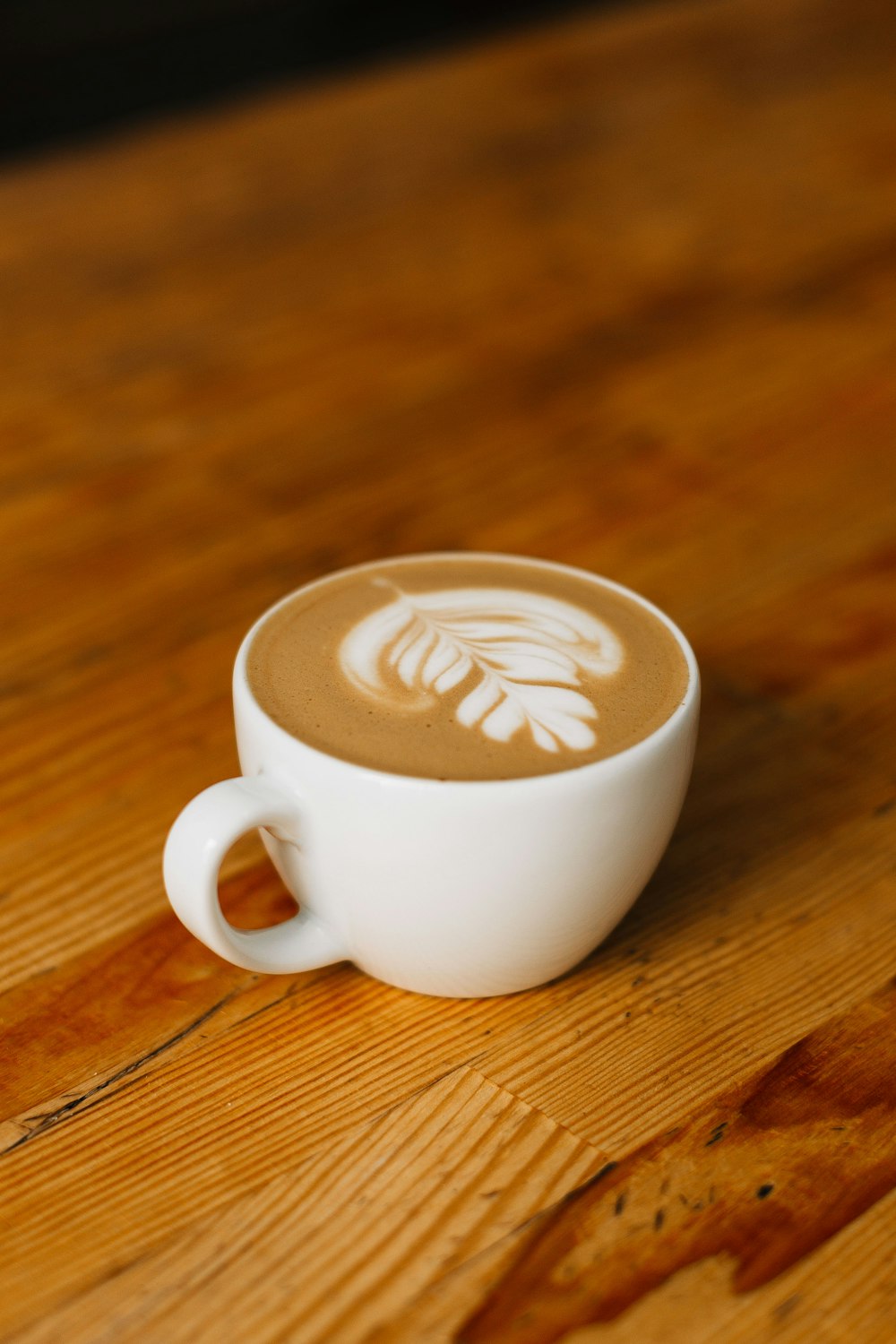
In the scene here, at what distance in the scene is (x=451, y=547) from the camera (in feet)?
2.90

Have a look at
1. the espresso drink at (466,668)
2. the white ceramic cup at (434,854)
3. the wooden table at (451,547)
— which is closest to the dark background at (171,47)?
the wooden table at (451,547)

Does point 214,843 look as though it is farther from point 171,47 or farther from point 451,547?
point 171,47

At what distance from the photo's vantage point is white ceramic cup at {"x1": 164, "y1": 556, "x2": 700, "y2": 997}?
461 mm

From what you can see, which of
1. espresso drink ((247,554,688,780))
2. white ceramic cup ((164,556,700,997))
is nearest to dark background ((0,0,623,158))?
espresso drink ((247,554,688,780))

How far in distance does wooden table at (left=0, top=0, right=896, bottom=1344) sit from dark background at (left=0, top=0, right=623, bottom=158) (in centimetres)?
95

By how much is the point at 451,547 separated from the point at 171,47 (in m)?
2.14

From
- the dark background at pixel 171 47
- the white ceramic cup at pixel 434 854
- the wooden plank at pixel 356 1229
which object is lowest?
the dark background at pixel 171 47

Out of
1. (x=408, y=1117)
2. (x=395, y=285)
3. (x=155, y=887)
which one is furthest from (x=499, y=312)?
(x=408, y=1117)

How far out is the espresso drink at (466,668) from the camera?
48cm

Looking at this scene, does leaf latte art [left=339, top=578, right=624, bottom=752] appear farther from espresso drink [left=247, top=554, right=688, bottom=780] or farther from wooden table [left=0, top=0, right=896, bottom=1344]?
wooden table [left=0, top=0, right=896, bottom=1344]

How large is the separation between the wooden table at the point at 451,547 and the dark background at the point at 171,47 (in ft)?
3.12

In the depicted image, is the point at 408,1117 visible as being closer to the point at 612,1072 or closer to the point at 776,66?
the point at 612,1072

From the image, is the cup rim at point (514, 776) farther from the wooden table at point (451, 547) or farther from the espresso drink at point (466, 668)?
the wooden table at point (451, 547)

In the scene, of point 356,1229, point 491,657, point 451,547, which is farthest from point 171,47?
point 356,1229
